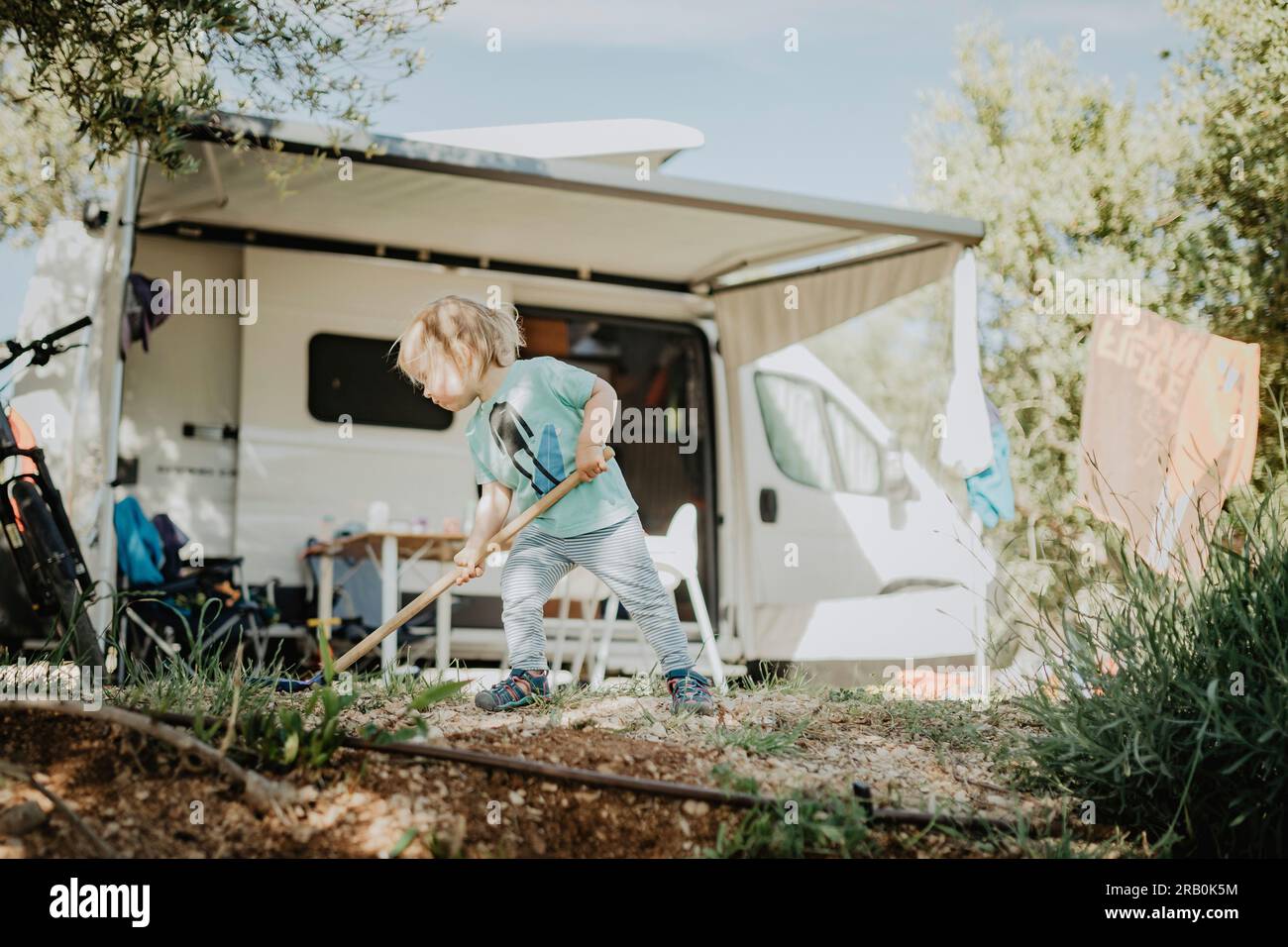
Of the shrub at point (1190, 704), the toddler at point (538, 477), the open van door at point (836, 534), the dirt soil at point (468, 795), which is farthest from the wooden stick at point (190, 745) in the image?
the open van door at point (836, 534)

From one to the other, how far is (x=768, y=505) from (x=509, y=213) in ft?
7.63

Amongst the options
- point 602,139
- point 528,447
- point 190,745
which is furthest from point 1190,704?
point 602,139

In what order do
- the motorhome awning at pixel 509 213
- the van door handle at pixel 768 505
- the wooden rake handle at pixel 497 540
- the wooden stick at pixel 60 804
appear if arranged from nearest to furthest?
the wooden stick at pixel 60 804 < the wooden rake handle at pixel 497 540 < the motorhome awning at pixel 509 213 < the van door handle at pixel 768 505

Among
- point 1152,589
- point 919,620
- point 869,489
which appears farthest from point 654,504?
point 1152,589


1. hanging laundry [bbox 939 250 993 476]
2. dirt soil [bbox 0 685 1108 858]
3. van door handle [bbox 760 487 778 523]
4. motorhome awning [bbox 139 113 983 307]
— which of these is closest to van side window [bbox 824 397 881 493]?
van door handle [bbox 760 487 778 523]

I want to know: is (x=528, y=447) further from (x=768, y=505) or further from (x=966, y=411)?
(x=768, y=505)

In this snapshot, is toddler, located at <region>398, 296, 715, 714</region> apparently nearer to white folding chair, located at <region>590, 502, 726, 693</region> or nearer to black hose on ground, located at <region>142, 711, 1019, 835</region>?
black hose on ground, located at <region>142, 711, 1019, 835</region>

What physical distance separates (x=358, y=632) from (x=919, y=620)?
3202 millimetres

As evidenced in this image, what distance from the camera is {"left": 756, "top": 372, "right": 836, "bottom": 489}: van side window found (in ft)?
23.7

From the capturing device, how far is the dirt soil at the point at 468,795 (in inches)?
93.7

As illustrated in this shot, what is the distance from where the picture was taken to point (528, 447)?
3.79m

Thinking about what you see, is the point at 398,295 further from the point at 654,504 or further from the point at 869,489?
the point at 869,489

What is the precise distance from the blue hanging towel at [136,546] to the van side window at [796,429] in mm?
3572

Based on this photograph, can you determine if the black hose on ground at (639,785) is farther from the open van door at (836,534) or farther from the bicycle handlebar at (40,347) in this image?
the open van door at (836,534)
